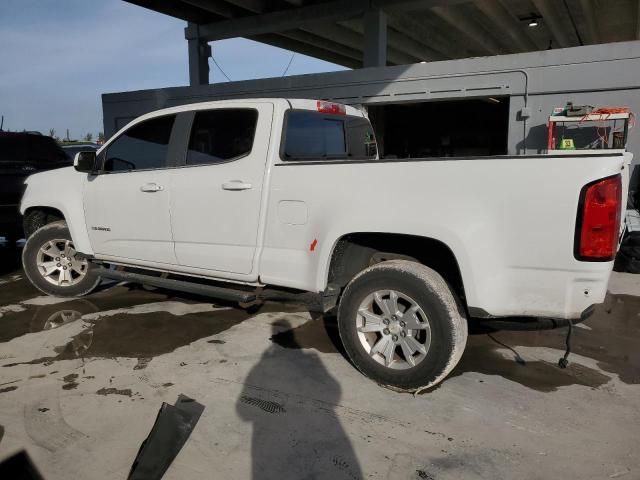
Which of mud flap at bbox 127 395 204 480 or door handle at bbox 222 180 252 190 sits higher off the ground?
door handle at bbox 222 180 252 190

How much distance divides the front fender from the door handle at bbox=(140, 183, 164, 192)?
1.01 metres

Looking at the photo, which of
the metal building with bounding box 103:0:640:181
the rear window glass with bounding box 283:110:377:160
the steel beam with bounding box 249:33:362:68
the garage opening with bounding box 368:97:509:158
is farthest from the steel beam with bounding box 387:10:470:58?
the rear window glass with bounding box 283:110:377:160

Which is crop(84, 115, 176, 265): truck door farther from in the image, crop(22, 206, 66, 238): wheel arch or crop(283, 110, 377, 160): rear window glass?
crop(283, 110, 377, 160): rear window glass

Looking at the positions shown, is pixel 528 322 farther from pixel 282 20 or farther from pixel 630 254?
pixel 282 20

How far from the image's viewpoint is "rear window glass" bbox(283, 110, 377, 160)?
406cm

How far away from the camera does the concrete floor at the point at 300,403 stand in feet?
8.55

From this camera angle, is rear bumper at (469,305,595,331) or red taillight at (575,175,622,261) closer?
red taillight at (575,175,622,261)

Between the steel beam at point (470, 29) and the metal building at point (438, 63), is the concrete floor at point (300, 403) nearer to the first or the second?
the metal building at point (438, 63)

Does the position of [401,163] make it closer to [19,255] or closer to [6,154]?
[6,154]

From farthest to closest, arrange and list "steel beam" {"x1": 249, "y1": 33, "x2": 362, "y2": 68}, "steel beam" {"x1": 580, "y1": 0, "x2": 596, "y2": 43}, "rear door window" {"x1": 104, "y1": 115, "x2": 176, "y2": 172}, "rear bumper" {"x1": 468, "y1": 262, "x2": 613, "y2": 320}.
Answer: "steel beam" {"x1": 249, "y1": 33, "x2": 362, "y2": 68}, "steel beam" {"x1": 580, "y1": 0, "x2": 596, "y2": 43}, "rear door window" {"x1": 104, "y1": 115, "x2": 176, "y2": 172}, "rear bumper" {"x1": 468, "y1": 262, "x2": 613, "y2": 320}

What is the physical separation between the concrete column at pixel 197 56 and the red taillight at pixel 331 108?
1413 centimetres

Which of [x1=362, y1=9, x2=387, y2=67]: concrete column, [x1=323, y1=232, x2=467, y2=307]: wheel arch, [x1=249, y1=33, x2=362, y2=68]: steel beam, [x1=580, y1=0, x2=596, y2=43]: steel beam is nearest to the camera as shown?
[x1=323, y1=232, x2=467, y2=307]: wheel arch

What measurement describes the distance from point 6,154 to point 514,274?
7654 mm

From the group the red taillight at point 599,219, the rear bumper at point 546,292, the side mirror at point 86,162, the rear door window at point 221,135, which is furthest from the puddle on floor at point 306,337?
the rear door window at point 221,135
